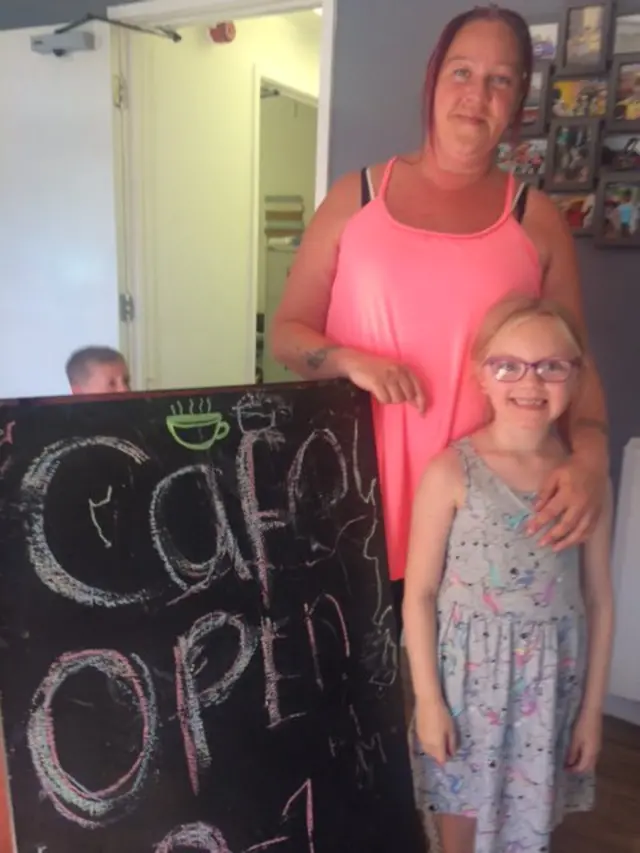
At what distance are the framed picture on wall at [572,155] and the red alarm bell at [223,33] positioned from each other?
1.55m

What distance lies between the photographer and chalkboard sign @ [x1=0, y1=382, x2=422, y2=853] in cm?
89

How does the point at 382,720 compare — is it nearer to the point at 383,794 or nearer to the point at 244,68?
the point at 383,794

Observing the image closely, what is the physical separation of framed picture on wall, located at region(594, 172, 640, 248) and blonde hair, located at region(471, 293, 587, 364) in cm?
99

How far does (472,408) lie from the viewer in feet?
3.90

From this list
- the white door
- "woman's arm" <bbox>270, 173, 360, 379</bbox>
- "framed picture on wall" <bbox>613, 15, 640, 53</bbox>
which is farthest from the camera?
the white door

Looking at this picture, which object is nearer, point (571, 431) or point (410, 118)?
point (571, 431)

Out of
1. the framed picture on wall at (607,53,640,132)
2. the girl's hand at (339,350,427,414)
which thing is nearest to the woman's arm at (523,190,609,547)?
the girl's hand at (339,350,427,414)

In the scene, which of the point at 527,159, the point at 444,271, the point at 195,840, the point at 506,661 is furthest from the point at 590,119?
the point at 195,840

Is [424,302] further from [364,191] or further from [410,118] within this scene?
[410,118]

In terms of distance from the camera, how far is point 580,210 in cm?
205

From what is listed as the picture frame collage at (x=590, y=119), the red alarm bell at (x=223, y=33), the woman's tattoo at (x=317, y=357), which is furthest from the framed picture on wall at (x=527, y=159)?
the red alarm bell at (x=223, y=33)

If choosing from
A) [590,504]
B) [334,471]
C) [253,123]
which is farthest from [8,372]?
[590,504]

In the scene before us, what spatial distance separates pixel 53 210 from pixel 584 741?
254 centimetres

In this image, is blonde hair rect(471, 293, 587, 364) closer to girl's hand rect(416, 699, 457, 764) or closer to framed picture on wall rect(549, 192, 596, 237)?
girl's hand rect(416, 699, 457, 764)
